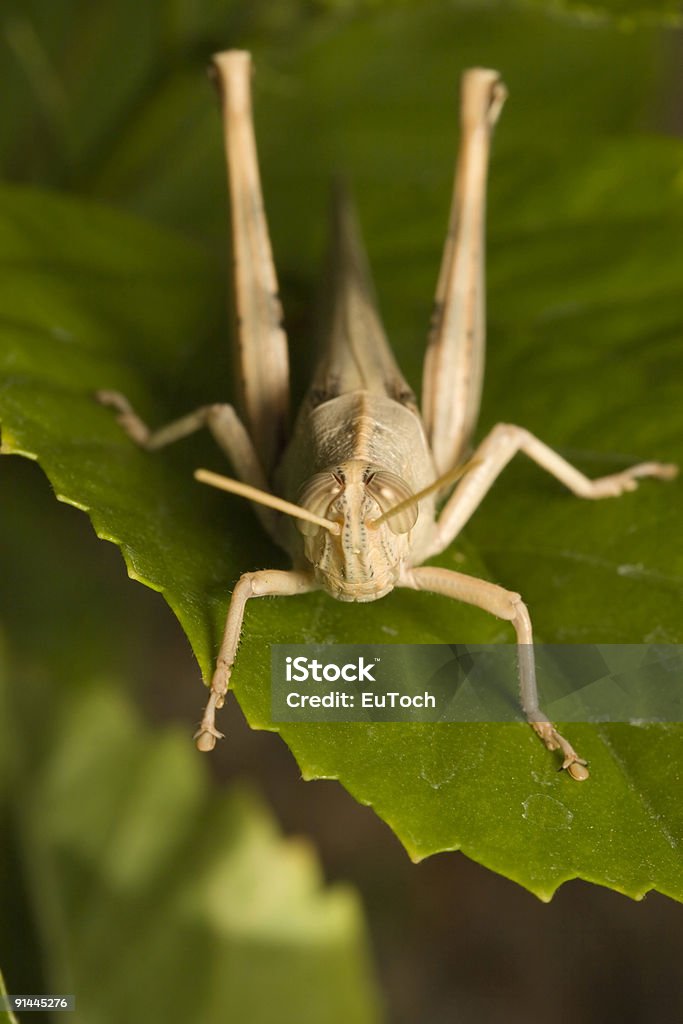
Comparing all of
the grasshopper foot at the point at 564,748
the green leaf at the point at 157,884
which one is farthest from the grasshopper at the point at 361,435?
the green leaf at the point at 157,884

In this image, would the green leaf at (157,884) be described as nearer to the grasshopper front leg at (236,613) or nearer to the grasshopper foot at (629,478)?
the grasshopper front leg at (236,613)

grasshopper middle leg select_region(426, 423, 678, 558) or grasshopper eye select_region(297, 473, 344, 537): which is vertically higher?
grasshopper eye select_region(297, 473, 344, 537)

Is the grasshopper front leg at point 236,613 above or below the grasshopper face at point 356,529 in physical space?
below

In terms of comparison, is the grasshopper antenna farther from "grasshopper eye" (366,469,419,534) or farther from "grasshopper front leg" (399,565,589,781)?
"grasshopper front leg" (399,565,589,781)

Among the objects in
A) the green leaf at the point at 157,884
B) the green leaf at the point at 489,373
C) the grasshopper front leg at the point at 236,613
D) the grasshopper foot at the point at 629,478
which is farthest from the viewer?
the green leaf at the point at 157,884

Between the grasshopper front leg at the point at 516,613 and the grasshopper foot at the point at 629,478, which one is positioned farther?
the grasshopper foot at the point at 629,478

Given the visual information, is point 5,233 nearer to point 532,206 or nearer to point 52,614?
point 52,614

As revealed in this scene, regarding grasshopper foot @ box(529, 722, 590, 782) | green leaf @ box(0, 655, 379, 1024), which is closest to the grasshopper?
grasshopper foot @ box(529, 722, 590, 782)
